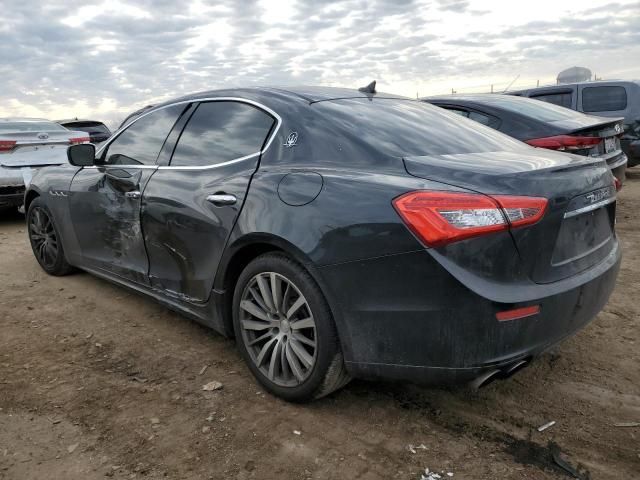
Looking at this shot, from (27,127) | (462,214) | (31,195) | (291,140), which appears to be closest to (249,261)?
(291,140)

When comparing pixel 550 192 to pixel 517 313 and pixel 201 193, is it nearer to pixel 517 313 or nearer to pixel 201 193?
pixel 517 313

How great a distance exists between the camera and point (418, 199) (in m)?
2.12

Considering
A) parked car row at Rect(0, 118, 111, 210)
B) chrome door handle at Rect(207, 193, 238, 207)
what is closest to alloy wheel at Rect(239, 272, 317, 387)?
chrome door handle at Rect(207, 193, 238, 207)

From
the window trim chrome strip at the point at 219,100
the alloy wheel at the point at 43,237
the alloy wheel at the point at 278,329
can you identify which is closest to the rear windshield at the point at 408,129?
the window trim chrome strip at the point at 219,100

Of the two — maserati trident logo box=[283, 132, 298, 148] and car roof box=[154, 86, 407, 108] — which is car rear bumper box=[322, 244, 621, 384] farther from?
car roof box=[154, 86, 407, 108]

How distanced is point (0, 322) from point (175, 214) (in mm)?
1780

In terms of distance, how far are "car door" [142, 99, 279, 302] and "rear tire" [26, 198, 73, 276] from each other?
1.68 meters

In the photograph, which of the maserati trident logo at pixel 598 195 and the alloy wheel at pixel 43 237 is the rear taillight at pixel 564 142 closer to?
the maserati trident logo at pixel 598 195

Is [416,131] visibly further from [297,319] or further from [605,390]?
[605,390]

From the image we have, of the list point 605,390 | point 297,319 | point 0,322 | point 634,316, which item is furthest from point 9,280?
point 634,316

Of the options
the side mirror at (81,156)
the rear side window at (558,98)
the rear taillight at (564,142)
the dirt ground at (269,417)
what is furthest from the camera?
the rear side window at (558,98)

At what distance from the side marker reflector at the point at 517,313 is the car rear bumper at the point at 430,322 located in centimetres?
2

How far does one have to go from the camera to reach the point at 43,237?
15.9ft

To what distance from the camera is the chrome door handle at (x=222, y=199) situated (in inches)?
109
